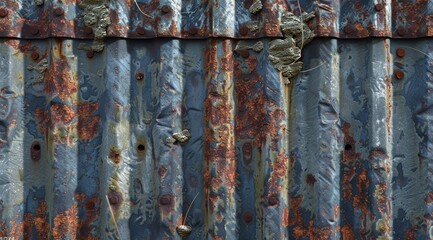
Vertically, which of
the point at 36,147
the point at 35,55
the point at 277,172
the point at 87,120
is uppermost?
the point at 35,55

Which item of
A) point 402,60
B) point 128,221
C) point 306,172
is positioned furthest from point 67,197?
point 402,60

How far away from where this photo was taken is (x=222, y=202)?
2283mm

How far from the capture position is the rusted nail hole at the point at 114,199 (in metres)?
2.31

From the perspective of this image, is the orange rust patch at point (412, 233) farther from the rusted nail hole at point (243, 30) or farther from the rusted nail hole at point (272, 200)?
the rusted nail hole at point (243, 30)

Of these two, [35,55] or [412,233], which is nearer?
[412,233]

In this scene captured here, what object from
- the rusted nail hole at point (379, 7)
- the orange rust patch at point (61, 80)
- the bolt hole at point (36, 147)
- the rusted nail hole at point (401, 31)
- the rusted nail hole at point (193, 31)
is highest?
the rusted nail hole at point (379, 7)

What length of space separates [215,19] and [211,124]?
16.4 inches

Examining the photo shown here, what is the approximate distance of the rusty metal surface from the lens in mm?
2328

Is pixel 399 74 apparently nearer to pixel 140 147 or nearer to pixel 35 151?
pixel 140 147

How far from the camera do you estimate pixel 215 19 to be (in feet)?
7.63

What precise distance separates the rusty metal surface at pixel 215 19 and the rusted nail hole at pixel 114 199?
637 mm

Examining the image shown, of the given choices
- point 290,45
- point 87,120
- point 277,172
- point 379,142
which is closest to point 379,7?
point 290,45

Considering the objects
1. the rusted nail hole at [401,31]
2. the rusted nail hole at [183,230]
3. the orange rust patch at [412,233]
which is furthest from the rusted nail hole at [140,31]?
the orange rust patch at [412,233]

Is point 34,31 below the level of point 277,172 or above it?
above
